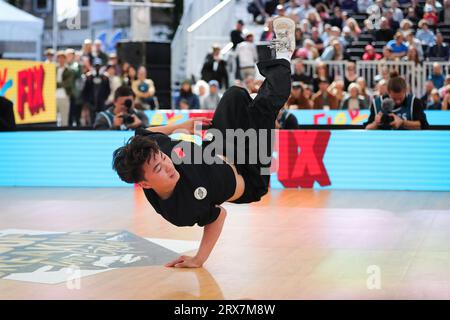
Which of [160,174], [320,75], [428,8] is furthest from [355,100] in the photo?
[160,174]

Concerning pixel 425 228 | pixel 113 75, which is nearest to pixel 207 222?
pixel 425 228

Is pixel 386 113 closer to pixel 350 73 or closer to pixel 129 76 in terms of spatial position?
pixel 350 73

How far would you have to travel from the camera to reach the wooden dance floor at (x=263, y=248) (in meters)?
6.92

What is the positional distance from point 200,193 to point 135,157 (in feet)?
2.06

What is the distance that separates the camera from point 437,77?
2066 centimetres

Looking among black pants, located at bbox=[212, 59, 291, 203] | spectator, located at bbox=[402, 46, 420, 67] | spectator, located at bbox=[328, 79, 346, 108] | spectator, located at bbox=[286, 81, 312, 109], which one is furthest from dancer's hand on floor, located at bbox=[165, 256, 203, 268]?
spectator, located at bbox=[402, 46, 420, 67]

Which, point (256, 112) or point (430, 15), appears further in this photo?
point (430, 15)

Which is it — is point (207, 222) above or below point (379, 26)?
below

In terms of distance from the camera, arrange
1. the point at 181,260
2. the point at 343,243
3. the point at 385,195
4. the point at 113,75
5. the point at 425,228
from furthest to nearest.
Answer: the point at 113,75 < the point at 385,195 < the point at 425,228 < the point at 343,243 < the point at 181,260

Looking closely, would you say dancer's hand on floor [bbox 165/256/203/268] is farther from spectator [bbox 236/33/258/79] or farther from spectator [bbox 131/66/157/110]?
spectator [bbox 236/33/258/79]

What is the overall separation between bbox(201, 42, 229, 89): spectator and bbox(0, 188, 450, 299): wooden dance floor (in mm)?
9375

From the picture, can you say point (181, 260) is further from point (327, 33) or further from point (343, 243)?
point (327, 33)

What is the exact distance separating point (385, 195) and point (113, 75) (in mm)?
10219

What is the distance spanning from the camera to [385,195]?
42.7ft
